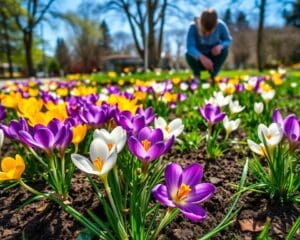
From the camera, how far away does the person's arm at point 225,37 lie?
5.00m

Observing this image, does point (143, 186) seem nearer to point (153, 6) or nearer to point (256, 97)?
point (256, 97)

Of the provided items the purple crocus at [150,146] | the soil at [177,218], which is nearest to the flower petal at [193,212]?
the purple crocus at [150,146]

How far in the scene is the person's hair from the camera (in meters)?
4.70

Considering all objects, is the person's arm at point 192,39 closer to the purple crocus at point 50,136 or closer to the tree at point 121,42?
the purple crocus at point 50,136

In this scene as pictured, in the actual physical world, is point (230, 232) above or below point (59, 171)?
below

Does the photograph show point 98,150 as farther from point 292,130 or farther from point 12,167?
point 292,130

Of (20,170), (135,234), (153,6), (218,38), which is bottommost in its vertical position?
(135,234)

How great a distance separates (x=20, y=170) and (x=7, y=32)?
3416 centimetres

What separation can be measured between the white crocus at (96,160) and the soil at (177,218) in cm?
36

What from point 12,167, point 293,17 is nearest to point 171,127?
point 12,167

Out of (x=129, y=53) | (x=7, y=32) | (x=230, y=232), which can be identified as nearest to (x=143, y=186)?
(x=230, y=232)

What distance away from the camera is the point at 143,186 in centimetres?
114

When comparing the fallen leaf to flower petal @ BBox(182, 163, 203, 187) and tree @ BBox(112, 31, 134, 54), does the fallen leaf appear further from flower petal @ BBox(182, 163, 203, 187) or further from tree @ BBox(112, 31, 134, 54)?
tree @ BBox(112, 31, 134, 54)

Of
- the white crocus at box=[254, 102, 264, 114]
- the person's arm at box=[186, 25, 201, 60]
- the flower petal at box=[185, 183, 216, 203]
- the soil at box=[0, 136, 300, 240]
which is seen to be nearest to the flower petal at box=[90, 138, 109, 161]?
the flower petal at box=[185, 183, 216, 203]
